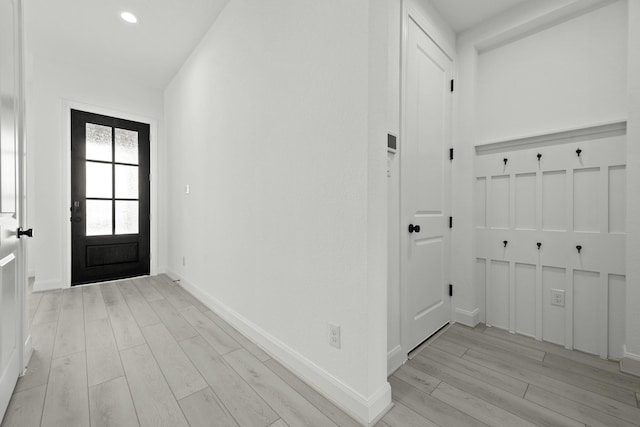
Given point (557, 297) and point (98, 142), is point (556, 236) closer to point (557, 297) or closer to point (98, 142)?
point (557, 297)

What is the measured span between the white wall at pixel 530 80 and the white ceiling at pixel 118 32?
2350 millimetres

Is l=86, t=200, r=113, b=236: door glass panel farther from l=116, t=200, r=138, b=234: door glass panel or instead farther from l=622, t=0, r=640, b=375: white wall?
l=622, t=0, r=640, b=375: white wall

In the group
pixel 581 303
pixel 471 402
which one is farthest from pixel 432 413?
pixel 581 303

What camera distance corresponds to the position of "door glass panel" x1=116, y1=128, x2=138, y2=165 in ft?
12.3

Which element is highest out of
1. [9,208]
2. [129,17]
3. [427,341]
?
[129,17]

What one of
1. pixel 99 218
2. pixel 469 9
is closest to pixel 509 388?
pixel 469 9

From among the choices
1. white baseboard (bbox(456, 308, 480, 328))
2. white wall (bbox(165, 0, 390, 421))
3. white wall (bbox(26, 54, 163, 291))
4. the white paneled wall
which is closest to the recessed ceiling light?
white wall (bbox(165, 0, 390, 421))

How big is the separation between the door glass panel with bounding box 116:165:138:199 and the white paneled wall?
167 inches

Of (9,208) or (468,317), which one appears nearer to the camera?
(9,208)

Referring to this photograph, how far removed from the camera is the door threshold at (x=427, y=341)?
6.26 ft

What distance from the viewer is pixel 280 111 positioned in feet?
5.85

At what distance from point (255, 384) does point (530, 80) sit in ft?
9.63

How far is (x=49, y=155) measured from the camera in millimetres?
3285

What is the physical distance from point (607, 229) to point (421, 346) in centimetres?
149
